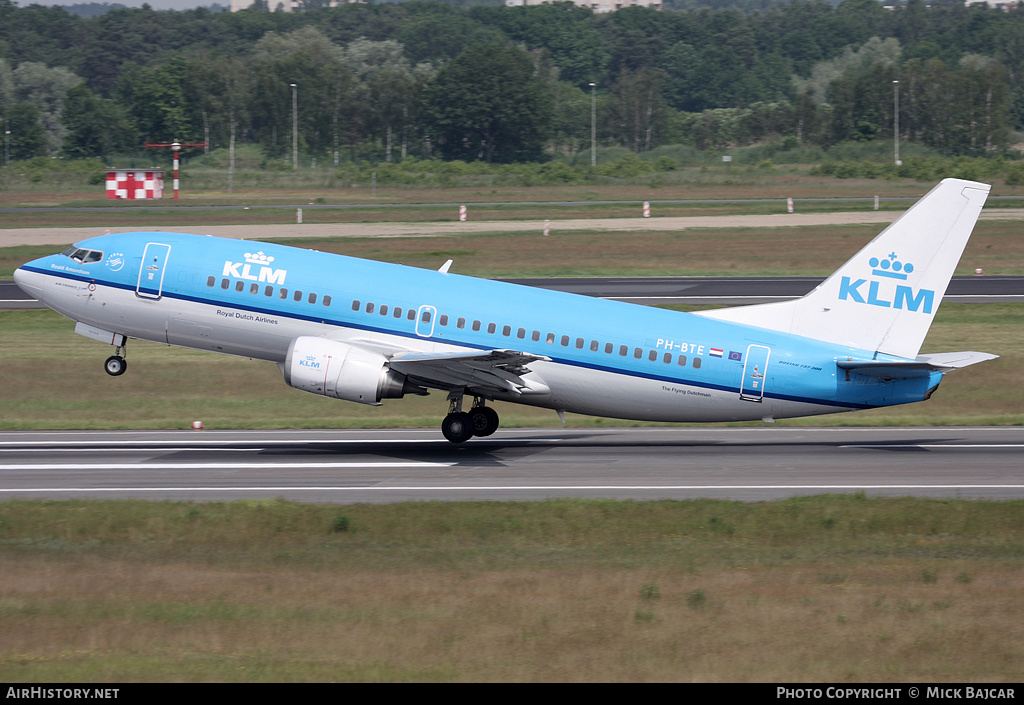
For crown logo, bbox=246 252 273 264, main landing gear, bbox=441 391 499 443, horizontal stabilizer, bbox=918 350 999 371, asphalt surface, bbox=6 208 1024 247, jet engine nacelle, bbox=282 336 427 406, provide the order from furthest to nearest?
asphalt surface, bbox=6 208 1024 247
crown logo, bbox=246 252 273 264
main landing gear, bbox=441 391 499 443
jet engine nacelle, bbox=282 336 427 406
horizontal stabilizer, bbox=918 350 999 371

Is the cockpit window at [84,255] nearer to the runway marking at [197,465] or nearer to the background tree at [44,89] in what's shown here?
the runway marking at [197,465]

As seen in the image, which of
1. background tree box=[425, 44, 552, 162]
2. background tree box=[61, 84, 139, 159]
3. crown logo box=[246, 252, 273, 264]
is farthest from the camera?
background tree box=[425, 44, 552, 162]

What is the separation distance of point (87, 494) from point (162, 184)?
82.3 m

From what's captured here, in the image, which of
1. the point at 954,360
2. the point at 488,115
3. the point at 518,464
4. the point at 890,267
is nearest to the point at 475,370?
the point at 518,464

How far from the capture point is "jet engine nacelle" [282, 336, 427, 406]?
28594 millimetres

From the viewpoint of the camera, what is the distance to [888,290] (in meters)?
29.5

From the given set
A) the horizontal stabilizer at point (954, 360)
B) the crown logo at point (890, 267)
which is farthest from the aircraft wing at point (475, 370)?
the horizontal stabilizer at point (954, 360)

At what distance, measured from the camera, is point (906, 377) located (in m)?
28.8

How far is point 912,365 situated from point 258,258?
16812 millimetres

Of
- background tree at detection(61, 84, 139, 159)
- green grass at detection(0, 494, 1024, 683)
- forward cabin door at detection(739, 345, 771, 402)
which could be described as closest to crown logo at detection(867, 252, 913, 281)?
forward cabin door at detection(739, 345, 771, 402)

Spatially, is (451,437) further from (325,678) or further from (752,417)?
(325,678)

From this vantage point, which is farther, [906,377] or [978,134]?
[978,134]

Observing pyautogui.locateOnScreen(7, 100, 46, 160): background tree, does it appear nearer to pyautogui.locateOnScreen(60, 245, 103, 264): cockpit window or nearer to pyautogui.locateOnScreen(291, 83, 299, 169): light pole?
pyautogui.locateOnScreen(291, 83, 299, 169): light pole

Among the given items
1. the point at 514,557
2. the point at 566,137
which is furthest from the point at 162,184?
the point at 514,557
